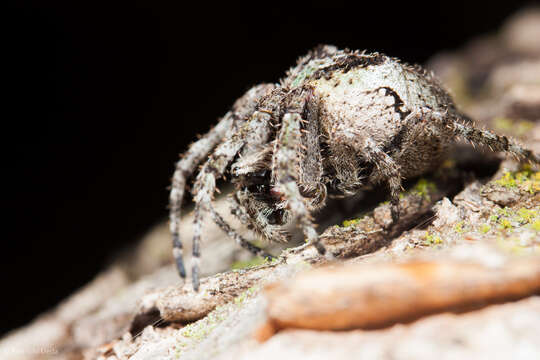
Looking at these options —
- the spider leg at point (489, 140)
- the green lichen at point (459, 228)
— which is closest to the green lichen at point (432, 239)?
the green lichen at point (459, 228)

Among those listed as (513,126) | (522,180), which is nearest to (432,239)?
(522,180)

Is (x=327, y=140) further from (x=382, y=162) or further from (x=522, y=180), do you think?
(x=522, y=180)

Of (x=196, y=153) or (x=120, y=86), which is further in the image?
(x=120, y=86)

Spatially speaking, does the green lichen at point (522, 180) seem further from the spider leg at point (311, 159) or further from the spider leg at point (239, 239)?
the spider leg at point (239, 239)

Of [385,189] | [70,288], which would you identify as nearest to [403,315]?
[385,189]

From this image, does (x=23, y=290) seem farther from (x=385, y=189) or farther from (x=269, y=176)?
(x=385, y=189)

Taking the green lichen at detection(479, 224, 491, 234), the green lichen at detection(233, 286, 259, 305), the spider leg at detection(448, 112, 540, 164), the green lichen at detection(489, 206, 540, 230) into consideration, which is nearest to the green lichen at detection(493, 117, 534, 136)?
the spider leg at detection(448, 112, 540, 164)
